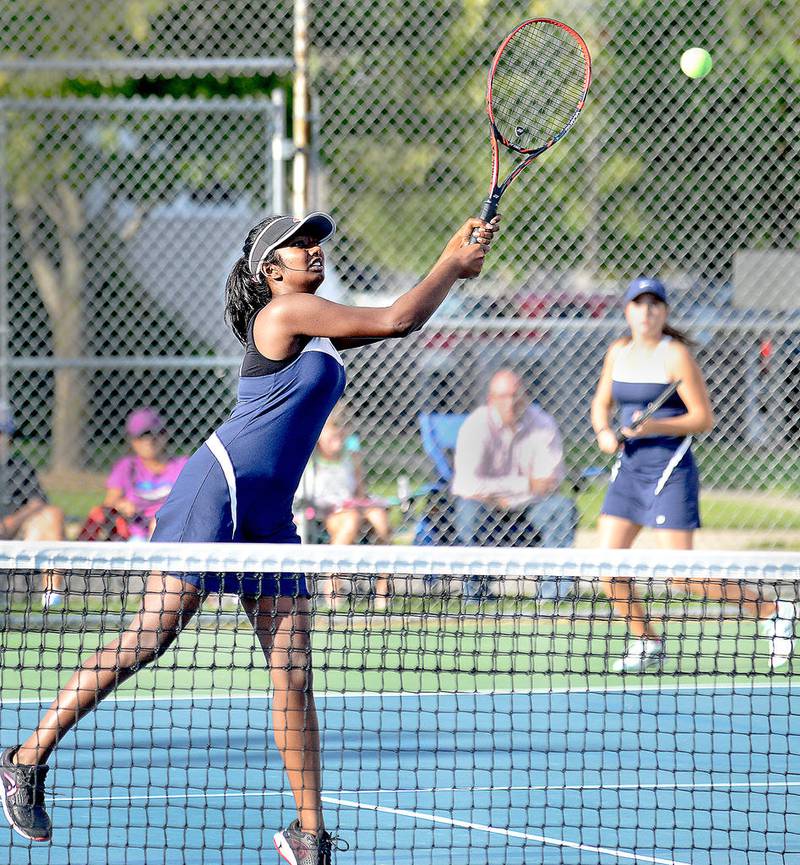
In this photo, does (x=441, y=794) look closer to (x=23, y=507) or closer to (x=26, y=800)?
(x=26, y=800)

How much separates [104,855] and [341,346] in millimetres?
1566

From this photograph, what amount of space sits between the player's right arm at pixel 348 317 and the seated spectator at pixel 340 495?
377cm

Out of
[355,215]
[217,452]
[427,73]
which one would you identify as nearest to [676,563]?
[217,452]

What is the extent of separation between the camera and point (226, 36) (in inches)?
433

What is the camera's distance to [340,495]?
7.91m

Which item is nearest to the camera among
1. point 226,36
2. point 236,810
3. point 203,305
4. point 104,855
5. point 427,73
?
point 104,855

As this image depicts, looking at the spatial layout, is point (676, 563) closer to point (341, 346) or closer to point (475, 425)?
point (341, 346)

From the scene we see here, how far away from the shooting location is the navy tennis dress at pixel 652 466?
6.32 metres

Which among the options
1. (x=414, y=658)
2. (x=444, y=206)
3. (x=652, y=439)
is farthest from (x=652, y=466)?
(x=444, y=206)

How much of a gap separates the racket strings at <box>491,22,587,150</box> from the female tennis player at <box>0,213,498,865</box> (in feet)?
5.70

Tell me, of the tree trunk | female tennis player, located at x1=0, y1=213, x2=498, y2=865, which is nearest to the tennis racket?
female tennis player, located at x1=0, y1=213, x2=498, y2=865

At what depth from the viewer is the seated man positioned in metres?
7.59

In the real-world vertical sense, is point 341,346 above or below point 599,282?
below

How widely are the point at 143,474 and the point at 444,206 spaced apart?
394 cm
